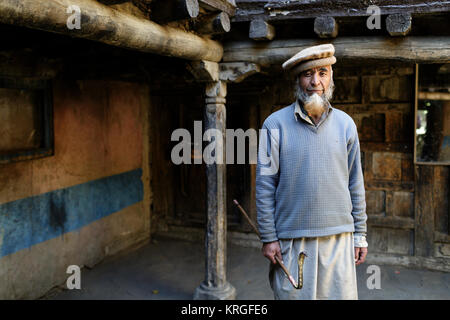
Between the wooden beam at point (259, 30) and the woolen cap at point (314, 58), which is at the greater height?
the wooden beam at point (259, 30)

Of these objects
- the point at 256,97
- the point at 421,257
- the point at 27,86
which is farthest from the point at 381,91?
the point at 27,86

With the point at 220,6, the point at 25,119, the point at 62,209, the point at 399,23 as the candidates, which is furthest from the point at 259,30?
the point at 62,209

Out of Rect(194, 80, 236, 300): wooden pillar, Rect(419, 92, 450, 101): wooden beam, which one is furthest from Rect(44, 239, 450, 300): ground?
Rect(419, 92, 450, 101): wooden beam

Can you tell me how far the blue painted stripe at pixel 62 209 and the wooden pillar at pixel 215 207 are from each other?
1937 mm

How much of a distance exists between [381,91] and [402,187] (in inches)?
52.5

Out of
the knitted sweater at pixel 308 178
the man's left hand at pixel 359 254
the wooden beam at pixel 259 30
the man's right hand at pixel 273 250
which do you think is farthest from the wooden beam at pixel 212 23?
the man's left hand at pixel 359 254

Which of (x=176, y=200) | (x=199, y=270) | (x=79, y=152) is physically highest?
(x=79, y=152)

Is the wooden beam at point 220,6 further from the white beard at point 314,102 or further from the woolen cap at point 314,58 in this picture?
the white beard at point 314,102

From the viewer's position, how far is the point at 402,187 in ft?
19.0

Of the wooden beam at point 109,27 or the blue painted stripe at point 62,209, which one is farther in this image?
the blue painted stripe at point 62,209

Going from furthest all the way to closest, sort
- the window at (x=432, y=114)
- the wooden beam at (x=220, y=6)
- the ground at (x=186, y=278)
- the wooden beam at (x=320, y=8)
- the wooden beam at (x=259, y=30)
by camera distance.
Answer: the window at (x=432, y=114) < the ground at (x=186, y=278) < the wooden beam at (x=259, y=30) < the wooden beam at (x=320, y=8) < the wooden beam at (x=220, y=6)

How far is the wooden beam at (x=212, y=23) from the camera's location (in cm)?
381

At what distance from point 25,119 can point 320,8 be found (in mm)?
3378

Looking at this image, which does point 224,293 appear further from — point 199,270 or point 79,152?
point 79,152
